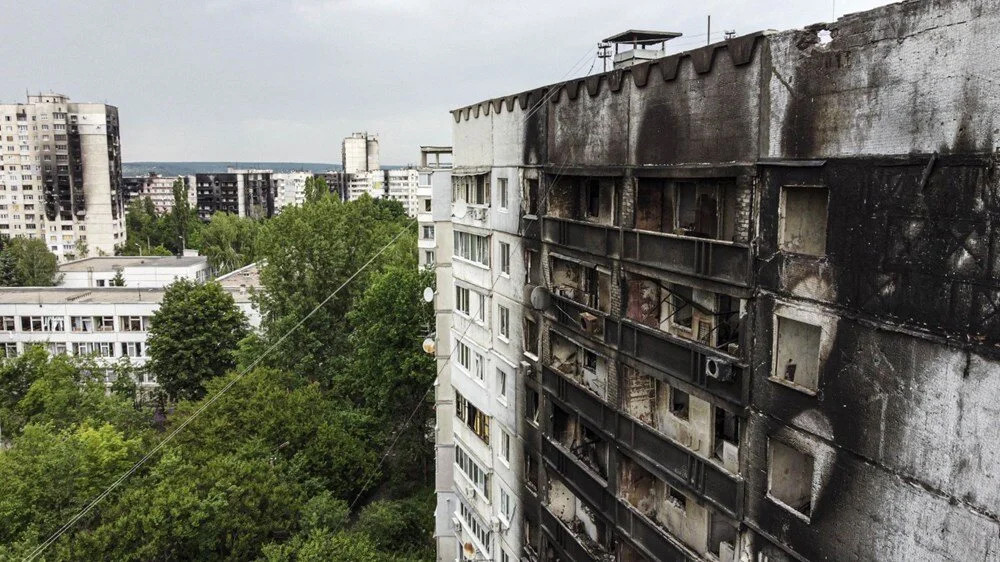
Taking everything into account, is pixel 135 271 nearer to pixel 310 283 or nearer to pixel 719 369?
pixel 310 283

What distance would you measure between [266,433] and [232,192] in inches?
6245

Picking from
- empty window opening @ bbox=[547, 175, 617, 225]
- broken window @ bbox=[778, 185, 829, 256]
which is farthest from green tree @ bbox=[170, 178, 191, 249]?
broken window @ bbox=[778, 185, 829, 256]

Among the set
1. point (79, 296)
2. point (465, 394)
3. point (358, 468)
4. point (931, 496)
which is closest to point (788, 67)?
point (931, 496)

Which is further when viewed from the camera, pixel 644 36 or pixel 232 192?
pixel 232 192

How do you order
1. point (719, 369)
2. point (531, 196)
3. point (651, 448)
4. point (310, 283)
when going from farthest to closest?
point (310, 283) < point (531, 196) < point (651, 448) < point (719, 369)

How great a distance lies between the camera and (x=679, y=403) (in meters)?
13.8

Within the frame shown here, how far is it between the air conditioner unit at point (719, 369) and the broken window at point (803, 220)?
2.04 meters

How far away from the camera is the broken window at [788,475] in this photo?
10844 mm

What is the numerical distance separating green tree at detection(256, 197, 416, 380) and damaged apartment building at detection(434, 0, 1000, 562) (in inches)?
1188

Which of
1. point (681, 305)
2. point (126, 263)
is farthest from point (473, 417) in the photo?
point (126, 263)

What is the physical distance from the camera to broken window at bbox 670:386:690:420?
44.4 feet

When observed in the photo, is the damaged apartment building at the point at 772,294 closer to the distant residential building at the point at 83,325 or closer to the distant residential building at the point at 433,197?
the distant residential building at the point at 433,197

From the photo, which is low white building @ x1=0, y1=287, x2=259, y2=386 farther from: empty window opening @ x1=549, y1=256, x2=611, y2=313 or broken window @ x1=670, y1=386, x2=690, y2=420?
broken window @ x1=670, y1=386, x2=690, y2=420

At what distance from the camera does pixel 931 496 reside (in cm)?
858
